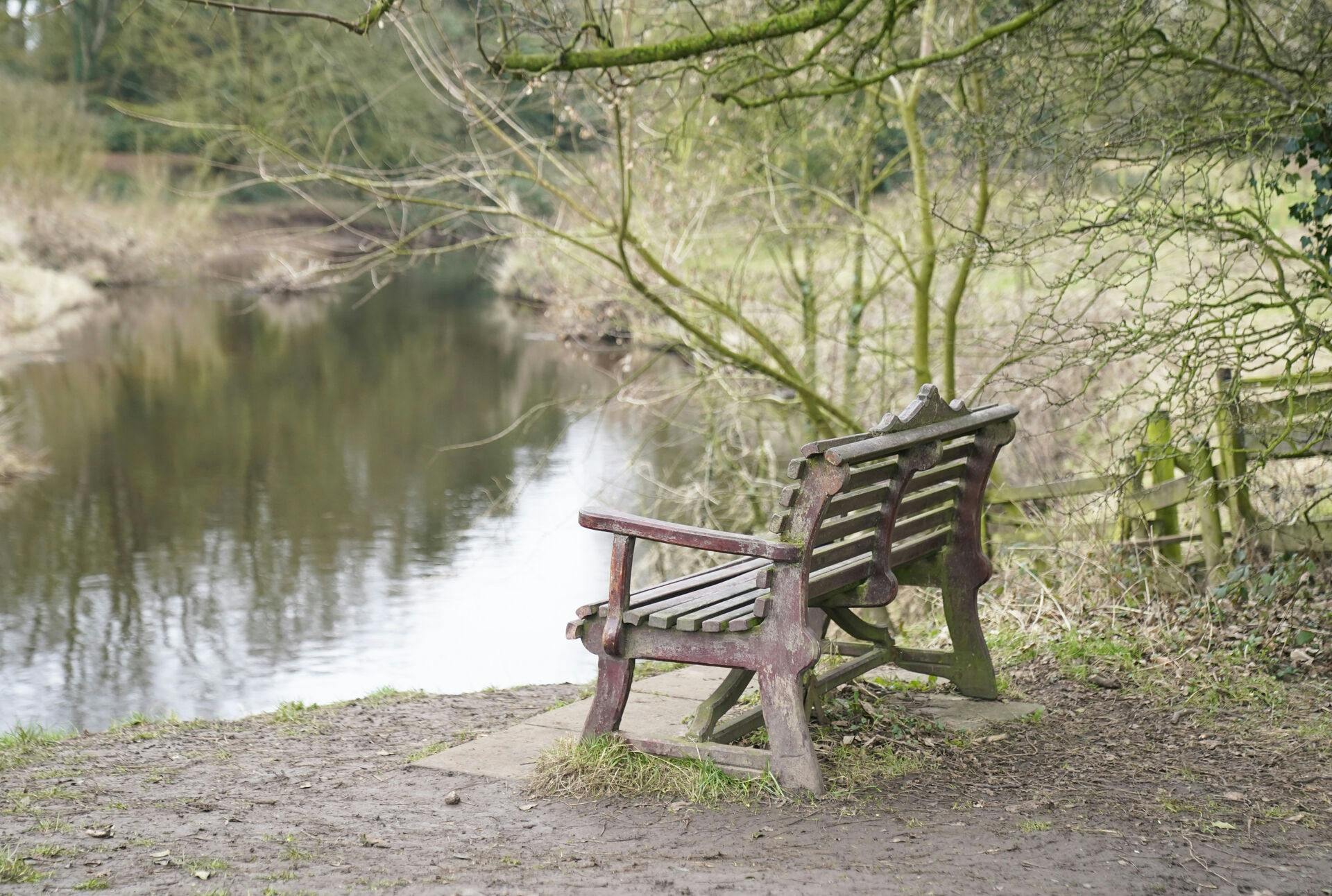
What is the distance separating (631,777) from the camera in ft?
14.8

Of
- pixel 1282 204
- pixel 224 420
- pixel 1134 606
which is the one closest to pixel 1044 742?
pixel 1134 606

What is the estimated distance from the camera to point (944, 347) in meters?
9.78

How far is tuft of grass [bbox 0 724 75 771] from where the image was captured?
536 centimetres

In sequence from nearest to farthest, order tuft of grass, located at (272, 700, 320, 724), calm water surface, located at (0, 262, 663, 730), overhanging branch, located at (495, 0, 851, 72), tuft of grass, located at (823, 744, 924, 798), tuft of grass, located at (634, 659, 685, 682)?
tuft of grass, located at (823, 744, 924, 798)
overhanging branch, located at (495, 0, 851, 72)
tuft of grass, located at (272, 700, 320, 724)
tuft of grass, located at (634, 659, 685, 682)
calm water surface, located at (0, 262, 663, 730)

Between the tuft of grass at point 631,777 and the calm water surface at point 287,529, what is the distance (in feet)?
17.6

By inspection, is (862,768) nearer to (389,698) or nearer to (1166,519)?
(389,698)

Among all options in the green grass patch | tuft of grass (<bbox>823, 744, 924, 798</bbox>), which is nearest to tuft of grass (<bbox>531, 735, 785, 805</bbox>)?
tuft of grass (<bbox>823, 744, 924, 798</bbox>)

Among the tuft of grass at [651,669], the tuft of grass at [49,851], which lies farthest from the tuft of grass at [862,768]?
the tuft of grass at [49,851]

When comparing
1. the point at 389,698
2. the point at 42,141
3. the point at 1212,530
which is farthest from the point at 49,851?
the point at 42,141

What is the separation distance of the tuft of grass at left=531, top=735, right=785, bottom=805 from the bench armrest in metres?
0.75

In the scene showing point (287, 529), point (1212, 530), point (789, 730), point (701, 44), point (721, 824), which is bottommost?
point (287, 529)

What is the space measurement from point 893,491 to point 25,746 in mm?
3884

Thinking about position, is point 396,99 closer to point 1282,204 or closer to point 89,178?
point 89,178

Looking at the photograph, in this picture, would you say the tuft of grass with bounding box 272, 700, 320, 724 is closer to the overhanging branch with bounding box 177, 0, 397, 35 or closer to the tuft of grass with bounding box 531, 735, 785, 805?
the tuft of grass with bounding box 531, 735, 785, 805
